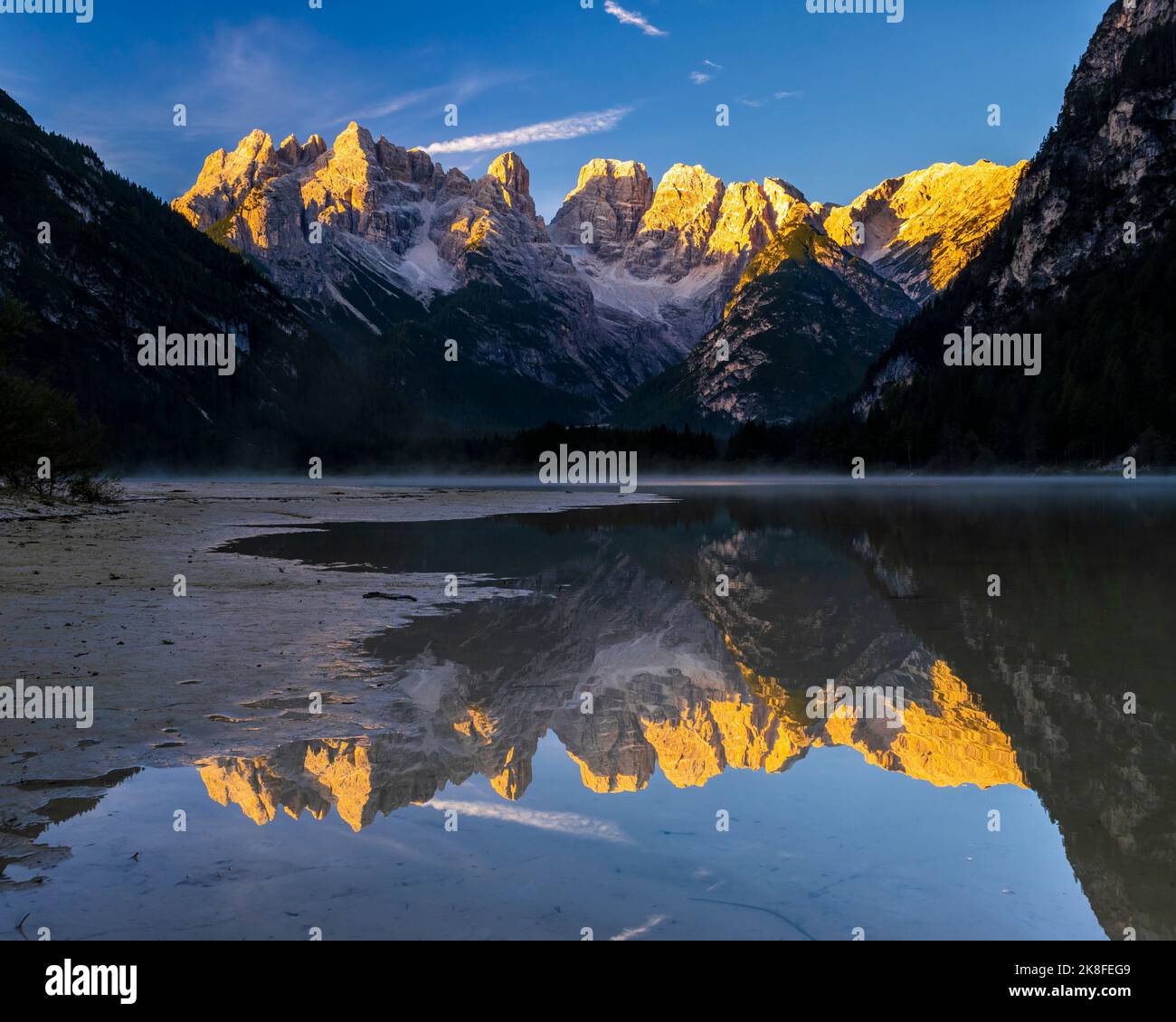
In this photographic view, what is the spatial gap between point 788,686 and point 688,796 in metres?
5.49

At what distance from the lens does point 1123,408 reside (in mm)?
150125

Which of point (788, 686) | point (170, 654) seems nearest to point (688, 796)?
point (788, 686)

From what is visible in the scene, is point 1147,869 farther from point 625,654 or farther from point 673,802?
point 625,654

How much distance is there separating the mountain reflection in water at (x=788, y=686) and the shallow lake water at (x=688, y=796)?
0.06 meters

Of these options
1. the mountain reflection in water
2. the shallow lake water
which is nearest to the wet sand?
the shallow lake water

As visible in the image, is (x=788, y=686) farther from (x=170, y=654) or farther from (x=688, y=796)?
(x=170, y=654)

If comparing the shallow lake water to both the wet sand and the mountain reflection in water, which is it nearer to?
the mountain reflection in water

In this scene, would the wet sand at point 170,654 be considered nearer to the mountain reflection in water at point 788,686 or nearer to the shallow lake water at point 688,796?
the shallow lake water at point 688,796

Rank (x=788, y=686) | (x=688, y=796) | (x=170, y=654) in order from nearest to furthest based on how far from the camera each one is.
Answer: (x=688, y=796), (x=788, y=686), (x=170, y=654)

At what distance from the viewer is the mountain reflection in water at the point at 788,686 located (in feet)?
32.8

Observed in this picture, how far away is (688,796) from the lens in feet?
33.6

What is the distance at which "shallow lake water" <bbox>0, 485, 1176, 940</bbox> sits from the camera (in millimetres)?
7242
